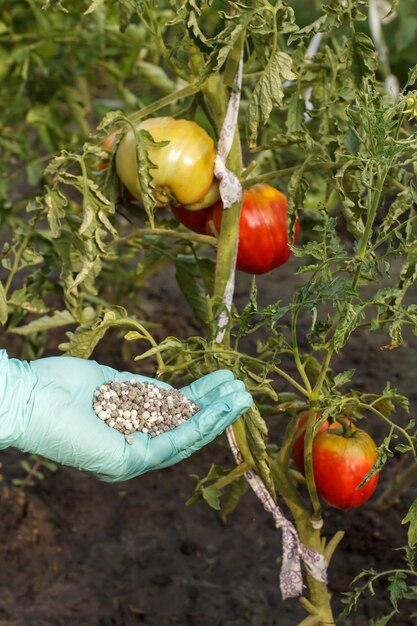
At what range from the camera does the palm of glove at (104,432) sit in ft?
4.36

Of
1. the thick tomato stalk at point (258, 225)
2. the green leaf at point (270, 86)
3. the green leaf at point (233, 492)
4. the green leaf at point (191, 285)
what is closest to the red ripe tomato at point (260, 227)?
the thick tomato stalk at point (258, 225)

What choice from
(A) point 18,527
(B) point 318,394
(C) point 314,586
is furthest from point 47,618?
(B) point 318,394

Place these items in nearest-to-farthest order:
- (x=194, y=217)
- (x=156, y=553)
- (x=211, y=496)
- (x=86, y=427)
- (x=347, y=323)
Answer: (x=347, y=323) < (x=86, y=427) < (x=211, y=496) < (x=194, y=217) < (x=156, y=553)

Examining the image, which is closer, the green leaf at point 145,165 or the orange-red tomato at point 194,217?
the green leaf at point 145,165

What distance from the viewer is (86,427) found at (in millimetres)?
1339

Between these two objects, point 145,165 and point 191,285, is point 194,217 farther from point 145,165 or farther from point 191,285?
point 145,165

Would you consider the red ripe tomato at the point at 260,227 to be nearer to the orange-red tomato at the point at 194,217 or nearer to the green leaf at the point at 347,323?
the orange-red tomato at the point at 194,217

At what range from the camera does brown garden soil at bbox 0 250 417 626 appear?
6.03ft

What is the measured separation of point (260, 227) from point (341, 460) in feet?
1.29

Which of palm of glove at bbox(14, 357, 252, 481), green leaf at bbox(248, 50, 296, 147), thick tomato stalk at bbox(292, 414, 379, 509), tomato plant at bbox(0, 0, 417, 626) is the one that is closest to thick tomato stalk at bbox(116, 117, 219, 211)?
tomato plant at bbox(0, 0, 417, 626)

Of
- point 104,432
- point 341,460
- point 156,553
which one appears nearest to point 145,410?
point 104,432

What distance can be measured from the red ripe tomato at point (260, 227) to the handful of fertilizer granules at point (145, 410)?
0.93 ft

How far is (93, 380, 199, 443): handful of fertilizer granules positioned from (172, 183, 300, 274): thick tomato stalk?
0.93ft

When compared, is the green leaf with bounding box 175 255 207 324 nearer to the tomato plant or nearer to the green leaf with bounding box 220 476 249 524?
the tomato plant
